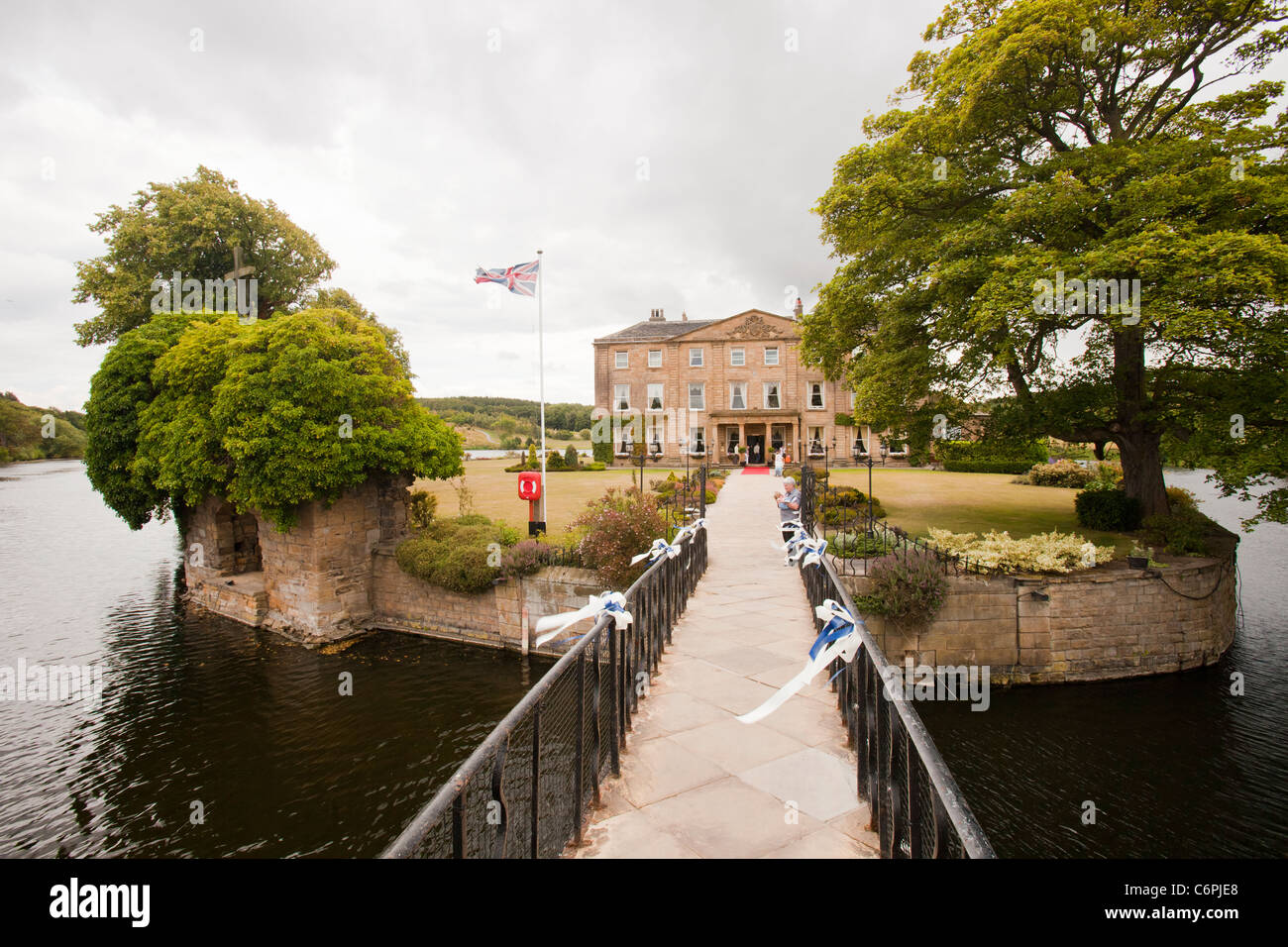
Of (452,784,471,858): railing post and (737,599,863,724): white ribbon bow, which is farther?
(737,599,863,724): white ribbon bow

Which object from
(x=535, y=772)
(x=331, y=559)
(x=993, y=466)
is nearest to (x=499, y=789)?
(x=535, y=772)

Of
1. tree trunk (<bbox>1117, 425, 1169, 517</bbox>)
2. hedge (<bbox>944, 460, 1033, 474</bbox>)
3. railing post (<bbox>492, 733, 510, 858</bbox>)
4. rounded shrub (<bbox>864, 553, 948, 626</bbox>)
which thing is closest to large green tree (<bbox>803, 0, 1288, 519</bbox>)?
tree trunk (<bbox>1117, 425, 1169, 517</bbox>)

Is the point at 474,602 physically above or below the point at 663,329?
below

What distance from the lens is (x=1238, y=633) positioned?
14.1 m

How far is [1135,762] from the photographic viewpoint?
9336 millimetres

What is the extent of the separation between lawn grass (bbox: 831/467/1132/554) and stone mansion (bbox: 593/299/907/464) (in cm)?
868

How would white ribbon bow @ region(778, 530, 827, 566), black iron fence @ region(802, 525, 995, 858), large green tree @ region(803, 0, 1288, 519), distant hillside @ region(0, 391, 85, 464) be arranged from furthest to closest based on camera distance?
distant hillside @ region(0, 391, 85, 464)
large green tree @ region(803, 0, 1288, 519)
white ribbon bow @ region(778, 530, 827, 566)
black iron fence @ region(802, 525, 995, 858)

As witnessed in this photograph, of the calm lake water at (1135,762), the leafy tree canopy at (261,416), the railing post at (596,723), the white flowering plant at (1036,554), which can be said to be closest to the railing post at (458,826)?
the railing post at (596,723)

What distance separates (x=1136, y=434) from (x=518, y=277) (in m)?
17.2

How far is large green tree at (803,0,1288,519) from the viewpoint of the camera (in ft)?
36.4

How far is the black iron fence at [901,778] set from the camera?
89.1 inches

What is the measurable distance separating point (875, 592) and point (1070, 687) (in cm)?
466

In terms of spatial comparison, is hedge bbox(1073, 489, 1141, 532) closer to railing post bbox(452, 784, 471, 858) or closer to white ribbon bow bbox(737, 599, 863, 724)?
white ribbon bow bbox(737, 599, 863, 724)

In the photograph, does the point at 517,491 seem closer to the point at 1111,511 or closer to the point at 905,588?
the point at 905,588
